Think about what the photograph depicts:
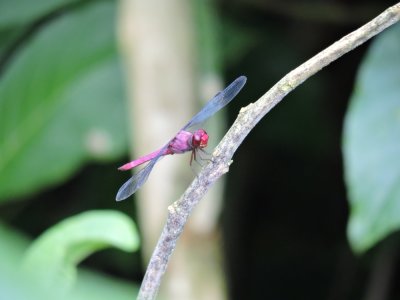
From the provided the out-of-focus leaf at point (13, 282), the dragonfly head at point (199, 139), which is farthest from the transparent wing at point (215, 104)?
the out-of-focus leaf at point (13, 282)

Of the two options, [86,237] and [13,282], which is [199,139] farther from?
[13,282]

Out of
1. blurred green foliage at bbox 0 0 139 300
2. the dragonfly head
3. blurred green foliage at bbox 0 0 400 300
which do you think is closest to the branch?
the dragonfly head

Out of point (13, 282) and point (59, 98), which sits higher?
point (59, 98)

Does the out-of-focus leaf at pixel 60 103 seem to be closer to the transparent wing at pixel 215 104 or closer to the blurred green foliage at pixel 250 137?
the blurred green foliage at pixel 250 137

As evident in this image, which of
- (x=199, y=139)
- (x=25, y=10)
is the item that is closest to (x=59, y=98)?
(x=25, y=10)

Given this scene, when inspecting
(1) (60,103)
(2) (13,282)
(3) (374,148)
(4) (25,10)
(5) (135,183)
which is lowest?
(2) (13,282)

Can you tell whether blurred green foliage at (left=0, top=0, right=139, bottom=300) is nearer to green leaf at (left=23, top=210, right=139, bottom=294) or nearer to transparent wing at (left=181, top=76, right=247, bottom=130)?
transparent wing at (left=181, top=76, right=247, bottom=130)
